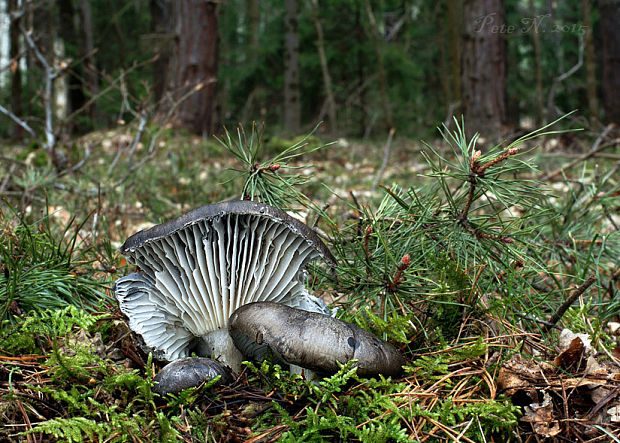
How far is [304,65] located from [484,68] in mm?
8686

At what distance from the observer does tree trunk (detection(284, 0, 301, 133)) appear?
13492mm

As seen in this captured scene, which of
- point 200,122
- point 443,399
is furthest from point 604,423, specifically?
point 200,122

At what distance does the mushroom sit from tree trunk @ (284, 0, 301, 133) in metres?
11.7

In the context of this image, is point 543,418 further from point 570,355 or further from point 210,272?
point 210,272

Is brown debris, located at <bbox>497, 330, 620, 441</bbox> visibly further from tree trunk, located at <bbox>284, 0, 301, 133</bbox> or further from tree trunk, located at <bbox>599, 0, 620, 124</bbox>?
tree trunk, located at <bbox>284, 0, 301, 133</bbox>

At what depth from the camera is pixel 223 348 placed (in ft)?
6.57

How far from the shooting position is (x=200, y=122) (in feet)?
33.0

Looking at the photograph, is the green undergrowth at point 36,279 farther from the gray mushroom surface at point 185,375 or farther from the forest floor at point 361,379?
the gray mushroom surface at point 185,375

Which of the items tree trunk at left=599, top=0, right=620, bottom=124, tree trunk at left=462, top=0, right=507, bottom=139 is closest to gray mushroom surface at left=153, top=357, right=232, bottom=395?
tree trunk at left=462, top=0, right=507, bottom=139

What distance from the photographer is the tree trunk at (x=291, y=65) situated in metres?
13.5

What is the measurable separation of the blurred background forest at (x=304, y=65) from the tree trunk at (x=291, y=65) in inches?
1.4

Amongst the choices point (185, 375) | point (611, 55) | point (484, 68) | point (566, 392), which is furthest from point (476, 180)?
point (611, 55)

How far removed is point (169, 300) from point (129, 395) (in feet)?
1.27

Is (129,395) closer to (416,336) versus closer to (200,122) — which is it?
(416,336)
